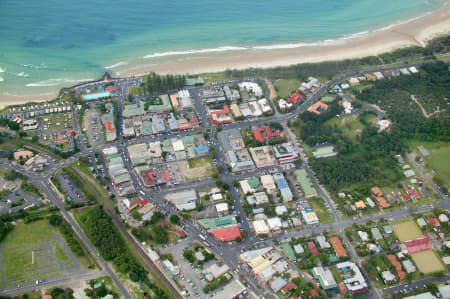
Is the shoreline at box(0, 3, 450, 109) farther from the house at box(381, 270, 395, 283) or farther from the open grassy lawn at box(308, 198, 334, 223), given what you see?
the house at box(381, 270, 395, 283)

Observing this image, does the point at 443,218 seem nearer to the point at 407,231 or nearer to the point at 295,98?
the point at 407,231

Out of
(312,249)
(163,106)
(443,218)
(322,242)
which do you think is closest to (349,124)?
(443,218)

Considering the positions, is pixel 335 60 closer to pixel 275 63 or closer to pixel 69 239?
pixel 275 63

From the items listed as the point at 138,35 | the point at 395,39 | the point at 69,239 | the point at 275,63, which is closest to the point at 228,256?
the point at 69,239

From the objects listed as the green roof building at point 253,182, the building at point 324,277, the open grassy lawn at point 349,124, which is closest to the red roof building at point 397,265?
the building at point 324,277

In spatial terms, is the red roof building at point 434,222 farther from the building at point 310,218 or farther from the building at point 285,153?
the building at point 285,153

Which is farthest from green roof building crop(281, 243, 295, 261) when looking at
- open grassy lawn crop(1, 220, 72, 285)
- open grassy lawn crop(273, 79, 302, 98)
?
open grassy lawn crop(273, 79, 302, 98)

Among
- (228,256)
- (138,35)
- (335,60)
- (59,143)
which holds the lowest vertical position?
(228,256)
